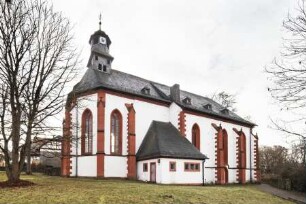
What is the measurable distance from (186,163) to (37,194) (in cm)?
1946

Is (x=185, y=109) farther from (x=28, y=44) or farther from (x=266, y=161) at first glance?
(x=266, y=161)

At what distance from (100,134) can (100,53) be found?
9240 mm

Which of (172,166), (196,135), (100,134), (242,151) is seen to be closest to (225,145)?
(242,151)

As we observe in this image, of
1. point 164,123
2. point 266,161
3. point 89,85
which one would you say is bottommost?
point 266,161

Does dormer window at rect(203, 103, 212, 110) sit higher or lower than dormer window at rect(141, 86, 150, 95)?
lower

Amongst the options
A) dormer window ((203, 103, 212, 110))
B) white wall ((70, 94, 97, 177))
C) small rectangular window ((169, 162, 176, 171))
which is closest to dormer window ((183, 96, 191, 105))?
dormer window ((203, 103, 212, 110))

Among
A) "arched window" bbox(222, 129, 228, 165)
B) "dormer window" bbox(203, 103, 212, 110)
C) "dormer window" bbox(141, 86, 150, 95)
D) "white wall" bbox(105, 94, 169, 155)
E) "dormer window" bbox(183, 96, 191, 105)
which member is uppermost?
"dormer window" bbox(141, 86, 150, 95)

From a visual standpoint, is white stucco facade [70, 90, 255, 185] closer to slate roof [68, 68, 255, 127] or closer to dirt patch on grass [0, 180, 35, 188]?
slate roof [68, 68, 255, 127]

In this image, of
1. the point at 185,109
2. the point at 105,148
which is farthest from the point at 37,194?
the point at 185,109

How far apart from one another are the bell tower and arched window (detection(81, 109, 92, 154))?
5.13 meters

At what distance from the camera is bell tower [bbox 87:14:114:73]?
3819 cm

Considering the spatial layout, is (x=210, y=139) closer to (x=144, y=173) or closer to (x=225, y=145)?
(x=225, y=145)

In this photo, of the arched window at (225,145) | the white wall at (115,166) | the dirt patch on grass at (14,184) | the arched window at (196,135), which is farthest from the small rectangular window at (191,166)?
the dirt patch on grass at (14,184)

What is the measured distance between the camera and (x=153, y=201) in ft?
61.7
